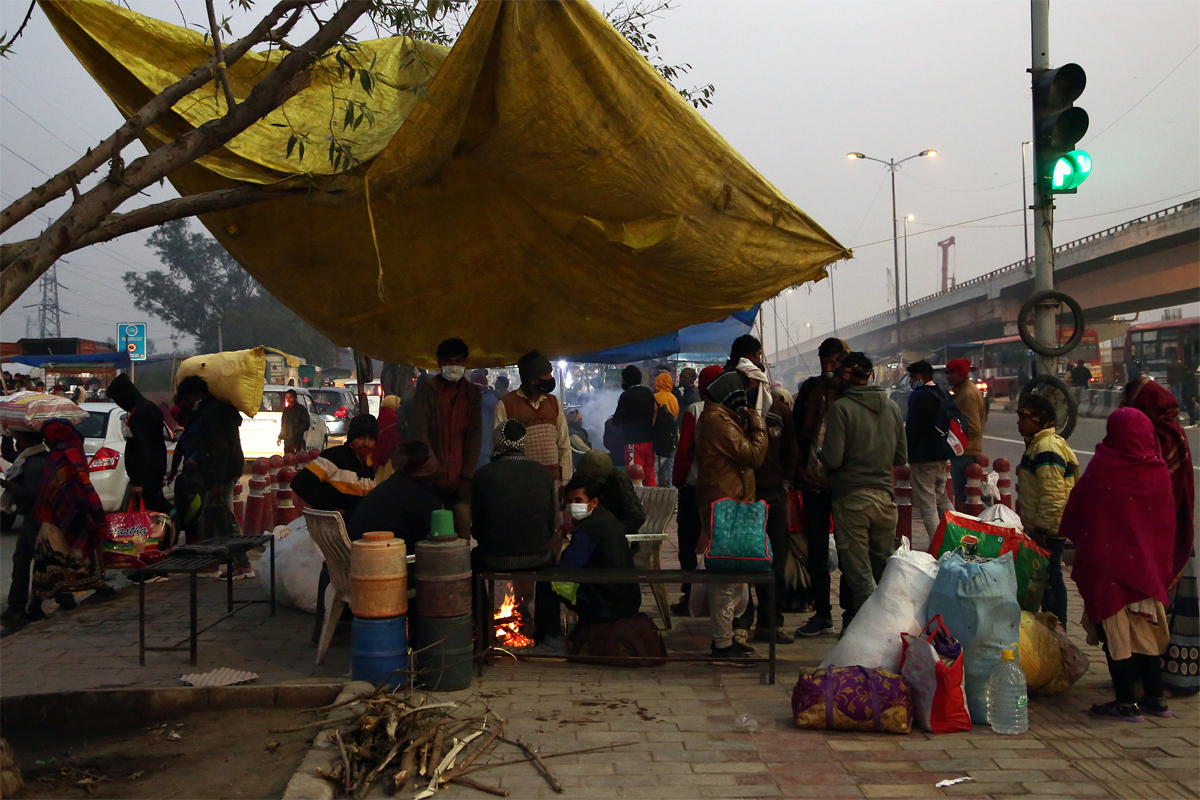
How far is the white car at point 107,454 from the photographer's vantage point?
11.1m

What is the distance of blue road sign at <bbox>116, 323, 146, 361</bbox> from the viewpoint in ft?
72.8

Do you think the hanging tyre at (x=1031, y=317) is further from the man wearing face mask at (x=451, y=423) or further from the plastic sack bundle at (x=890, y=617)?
the man wearing face mask at (x=451, y=423)

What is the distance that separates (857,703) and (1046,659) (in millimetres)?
1242

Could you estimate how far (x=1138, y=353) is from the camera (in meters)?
34.9

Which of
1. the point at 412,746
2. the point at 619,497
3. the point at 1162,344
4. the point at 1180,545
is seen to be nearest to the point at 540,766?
the point at 412,746

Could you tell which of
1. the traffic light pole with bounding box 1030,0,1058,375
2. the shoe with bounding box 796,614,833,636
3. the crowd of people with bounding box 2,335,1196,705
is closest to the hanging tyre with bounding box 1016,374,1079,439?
the traffic light pole with bounding box 1030,0,1058,375

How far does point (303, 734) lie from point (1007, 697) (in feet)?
11.5

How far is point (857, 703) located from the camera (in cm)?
448

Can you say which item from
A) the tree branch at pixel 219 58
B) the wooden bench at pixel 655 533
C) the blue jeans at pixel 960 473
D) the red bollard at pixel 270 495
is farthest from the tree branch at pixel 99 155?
the blue jeans at pixel 960 473

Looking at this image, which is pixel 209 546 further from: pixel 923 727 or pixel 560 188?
pixel 923 727

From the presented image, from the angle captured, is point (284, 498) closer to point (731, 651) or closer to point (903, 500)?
point (731, 651)

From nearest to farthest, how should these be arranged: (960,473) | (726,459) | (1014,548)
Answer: (1014,548) → (726,459) → (960,473)

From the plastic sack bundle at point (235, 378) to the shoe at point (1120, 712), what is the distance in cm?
702

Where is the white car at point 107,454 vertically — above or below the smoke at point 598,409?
below
